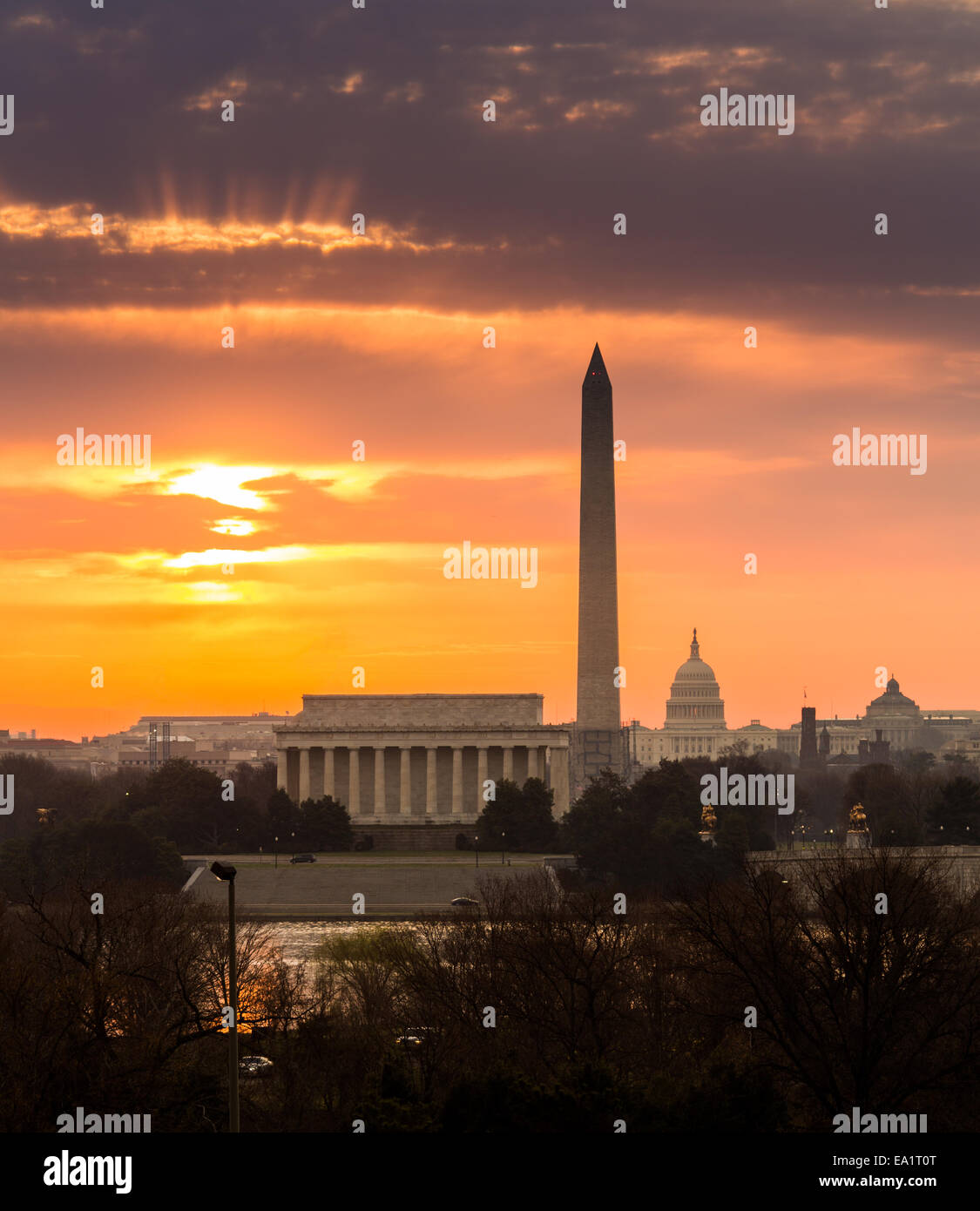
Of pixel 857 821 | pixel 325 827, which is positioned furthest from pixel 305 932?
pixel 857 821

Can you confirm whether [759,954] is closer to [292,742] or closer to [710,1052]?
[710,1052]

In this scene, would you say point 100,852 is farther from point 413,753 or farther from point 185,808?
point 413,753

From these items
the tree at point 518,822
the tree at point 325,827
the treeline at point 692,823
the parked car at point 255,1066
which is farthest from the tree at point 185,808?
the parked car at point 255,1066

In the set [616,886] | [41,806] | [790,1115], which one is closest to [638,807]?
[616,886]

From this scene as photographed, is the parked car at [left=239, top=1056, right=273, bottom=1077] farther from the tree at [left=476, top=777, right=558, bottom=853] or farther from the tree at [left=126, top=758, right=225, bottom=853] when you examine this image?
the tree at [left=476, top=777, right=558, bottom=853]

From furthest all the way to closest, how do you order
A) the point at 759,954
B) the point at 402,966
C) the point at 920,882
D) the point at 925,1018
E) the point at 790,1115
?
the point at 402,966
the point at 920,882
the point at 759,954
the point at 925,1018
the point at 790,1115
